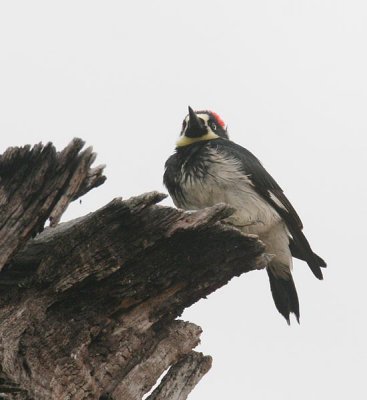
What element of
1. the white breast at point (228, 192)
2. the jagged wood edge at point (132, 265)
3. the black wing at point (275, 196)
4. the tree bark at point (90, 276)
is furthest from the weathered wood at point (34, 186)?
the black wing at point (275, 196)

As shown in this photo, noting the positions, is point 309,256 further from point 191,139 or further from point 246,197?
point 191,139

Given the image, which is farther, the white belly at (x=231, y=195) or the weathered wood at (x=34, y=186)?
the white belly at (x=231, y=195)

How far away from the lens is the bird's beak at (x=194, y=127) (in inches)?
291

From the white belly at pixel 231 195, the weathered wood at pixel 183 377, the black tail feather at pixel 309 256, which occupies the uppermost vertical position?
the white belly at pixel 231 195

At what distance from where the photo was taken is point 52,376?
3.91 meters

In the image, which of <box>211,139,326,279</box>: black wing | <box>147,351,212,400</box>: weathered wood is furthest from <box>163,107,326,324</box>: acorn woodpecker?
<box>147,351,212,400</box>: weathered wood

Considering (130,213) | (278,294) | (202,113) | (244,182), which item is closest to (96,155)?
(130,213)

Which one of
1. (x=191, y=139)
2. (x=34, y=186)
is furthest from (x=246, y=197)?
(x=34, y=186)

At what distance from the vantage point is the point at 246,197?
6.48m

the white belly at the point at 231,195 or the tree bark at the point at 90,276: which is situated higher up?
the white belly at the point at 231,195

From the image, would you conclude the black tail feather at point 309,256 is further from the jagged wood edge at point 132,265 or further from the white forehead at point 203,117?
the jagged wood edge at point 132,265

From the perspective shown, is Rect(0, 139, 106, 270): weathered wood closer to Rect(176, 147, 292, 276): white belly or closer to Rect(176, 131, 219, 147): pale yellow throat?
Rect(176, 147, 292, 276): white belly

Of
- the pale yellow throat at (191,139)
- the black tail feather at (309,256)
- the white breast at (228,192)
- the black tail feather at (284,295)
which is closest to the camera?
the white breast at (228,192)

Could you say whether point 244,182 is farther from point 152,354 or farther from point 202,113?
point 152,354
